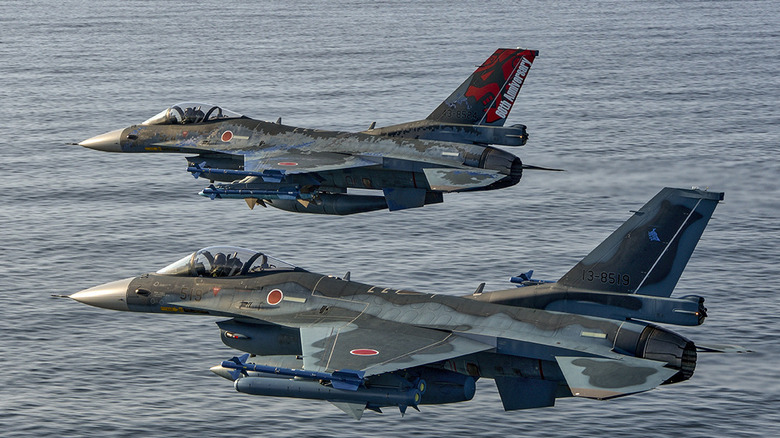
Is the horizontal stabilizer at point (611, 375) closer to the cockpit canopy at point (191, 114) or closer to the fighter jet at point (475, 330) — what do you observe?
the fighter jet at point (475, 330)

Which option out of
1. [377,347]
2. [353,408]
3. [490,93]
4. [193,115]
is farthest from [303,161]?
[353,408]

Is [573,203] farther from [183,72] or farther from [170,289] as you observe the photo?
[183,72]

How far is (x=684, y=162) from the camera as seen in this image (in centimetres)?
7769

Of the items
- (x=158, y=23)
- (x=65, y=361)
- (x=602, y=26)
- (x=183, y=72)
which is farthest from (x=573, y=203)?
(x=158, y=23)

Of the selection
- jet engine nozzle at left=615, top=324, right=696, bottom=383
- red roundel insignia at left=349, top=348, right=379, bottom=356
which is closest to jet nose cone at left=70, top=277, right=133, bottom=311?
red roundel insignia at left=349, top=348, right=379, bottom=356

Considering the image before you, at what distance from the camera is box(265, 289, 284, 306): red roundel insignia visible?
3544 centimetres

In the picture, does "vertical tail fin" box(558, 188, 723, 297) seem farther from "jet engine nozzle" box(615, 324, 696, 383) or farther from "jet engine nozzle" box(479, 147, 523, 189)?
"jet engine nozzle" box(479, 147, 523, 189)

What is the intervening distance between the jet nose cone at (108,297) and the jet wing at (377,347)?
6.67 m

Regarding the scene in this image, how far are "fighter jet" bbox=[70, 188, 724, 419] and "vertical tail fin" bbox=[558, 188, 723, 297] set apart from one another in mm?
30

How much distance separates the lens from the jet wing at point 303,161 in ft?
162

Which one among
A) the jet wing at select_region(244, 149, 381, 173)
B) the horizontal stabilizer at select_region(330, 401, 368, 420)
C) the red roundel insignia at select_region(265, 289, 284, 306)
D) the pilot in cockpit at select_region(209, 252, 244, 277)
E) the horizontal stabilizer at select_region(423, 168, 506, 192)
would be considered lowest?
the horizontal stabilizer at select_region(330, 401, 368, 420)

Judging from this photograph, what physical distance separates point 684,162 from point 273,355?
4960cm

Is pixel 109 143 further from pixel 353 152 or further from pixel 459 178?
pixel 459 178

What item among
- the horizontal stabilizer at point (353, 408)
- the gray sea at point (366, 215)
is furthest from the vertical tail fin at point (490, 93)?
the horizontal stabilizer at point (353, 408)
